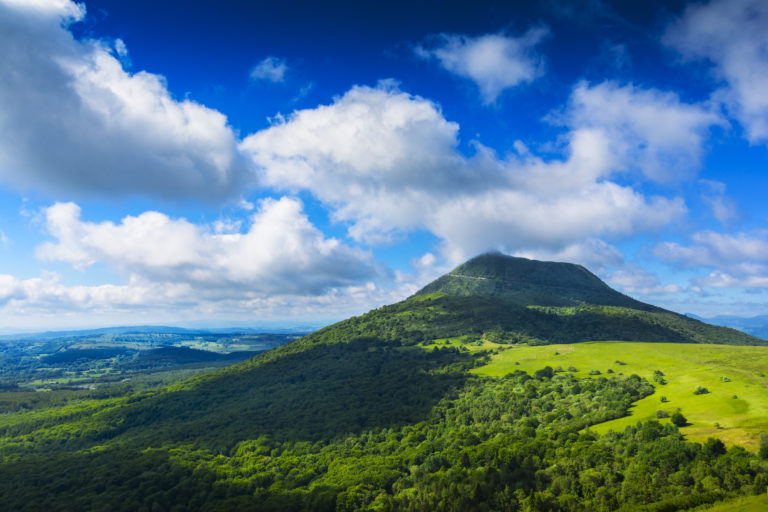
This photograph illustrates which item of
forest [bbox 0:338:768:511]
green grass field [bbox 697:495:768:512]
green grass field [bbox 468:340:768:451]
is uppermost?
green grass field [bbox 468:340:768:451]

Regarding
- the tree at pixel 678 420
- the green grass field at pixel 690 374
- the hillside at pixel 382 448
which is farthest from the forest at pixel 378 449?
the green grass field at pixel 690 374

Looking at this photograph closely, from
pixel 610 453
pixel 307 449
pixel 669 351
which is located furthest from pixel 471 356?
pixel 610 453

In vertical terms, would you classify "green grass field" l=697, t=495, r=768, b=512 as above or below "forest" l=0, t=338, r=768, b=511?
above

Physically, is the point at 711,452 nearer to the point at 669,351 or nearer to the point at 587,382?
the point at 587,382

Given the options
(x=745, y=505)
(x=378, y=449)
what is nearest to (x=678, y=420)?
(x=745, y=505)

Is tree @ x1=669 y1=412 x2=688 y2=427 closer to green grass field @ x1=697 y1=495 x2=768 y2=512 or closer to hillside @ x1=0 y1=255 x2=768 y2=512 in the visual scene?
hillside @ x1=0 y1=255 x2=768 y2=512

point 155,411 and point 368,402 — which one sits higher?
point 368,402

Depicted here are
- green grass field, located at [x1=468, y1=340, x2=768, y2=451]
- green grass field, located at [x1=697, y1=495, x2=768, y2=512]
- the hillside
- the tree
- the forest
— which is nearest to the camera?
green grass field, located at [x1=697, y1=495, x2=768, y2=512]

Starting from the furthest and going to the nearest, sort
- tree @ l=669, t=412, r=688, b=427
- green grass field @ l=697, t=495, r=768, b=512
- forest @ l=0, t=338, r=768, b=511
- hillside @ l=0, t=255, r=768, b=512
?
tree @ l=669, t=412, r=688, b=427 < hillside @ l=0, t=255, r=768, b=512 < forest @ l=0, t=338, r=768, b=511 < green grass field @ l=697, t=495, r=768, b=512

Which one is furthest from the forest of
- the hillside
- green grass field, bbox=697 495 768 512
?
green grass field, bbox=697 495 768 512
